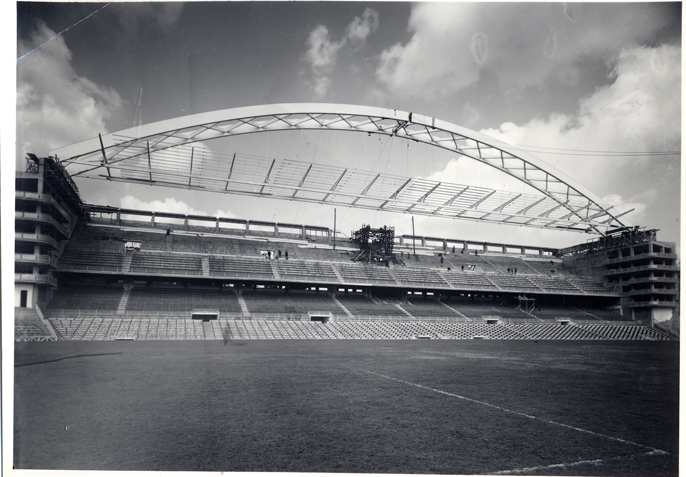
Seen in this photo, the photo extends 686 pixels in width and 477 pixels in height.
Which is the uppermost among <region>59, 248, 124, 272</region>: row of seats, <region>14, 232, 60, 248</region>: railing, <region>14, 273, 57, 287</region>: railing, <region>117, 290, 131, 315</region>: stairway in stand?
<region>14, 232, 60, 248</region>: railing

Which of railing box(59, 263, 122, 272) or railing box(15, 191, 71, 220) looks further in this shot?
railing box(59, 263, 122, 272)

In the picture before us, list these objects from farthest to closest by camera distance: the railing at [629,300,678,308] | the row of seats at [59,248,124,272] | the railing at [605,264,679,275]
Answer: the railing at [629,300,678,308], the railing at [605,264,679,275], the row of seats at [59,248,124,272]

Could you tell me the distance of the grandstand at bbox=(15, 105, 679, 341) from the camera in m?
28.1

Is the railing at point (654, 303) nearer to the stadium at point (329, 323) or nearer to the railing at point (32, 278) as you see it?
the stadium at point (329, 323)

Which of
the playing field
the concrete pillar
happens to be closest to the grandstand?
the concrete pillar

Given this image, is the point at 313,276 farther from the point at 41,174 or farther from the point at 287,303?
the point at 41,174

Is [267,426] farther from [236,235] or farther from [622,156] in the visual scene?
[236,235]

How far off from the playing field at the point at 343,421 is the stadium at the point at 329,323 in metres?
0.05

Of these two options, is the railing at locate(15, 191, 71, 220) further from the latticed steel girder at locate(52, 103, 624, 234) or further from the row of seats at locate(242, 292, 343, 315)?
the row of seats at locate(242, 292, 343, 315)

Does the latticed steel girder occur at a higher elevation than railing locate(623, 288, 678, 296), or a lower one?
higher

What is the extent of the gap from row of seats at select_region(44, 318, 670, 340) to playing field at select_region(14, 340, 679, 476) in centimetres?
1617

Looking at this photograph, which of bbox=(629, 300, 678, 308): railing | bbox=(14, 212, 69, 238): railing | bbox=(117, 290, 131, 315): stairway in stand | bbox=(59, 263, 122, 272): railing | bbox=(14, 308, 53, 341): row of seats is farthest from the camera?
bbox=(629, 300, 678, 308): railing

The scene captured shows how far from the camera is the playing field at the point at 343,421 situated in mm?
5820

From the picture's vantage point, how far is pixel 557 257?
60.2 m
